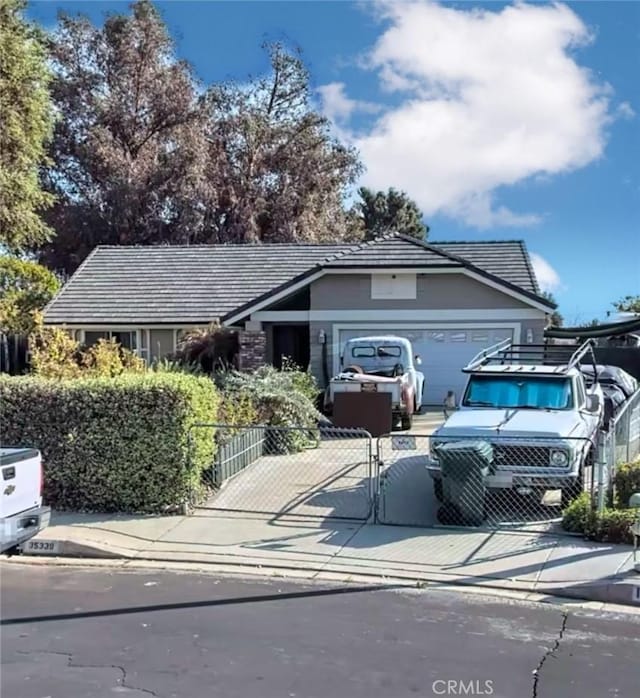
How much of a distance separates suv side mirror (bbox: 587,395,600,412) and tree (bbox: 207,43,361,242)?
2787cm

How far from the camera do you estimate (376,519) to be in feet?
30.7

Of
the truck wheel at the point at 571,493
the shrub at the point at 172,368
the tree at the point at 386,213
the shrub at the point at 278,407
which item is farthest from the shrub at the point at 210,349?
the tree at the point at 386,213

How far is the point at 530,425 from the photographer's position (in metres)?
9.73

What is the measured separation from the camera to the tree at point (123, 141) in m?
35.9

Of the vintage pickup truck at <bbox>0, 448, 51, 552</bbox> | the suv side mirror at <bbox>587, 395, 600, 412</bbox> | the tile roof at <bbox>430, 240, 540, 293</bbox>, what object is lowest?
the vintage pickup truck at <bbox>0, 448, 51, 552</bbox>

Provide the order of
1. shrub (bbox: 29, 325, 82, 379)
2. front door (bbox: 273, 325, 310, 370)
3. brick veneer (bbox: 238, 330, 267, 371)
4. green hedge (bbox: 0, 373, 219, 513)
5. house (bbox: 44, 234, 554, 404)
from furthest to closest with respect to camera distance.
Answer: front door (bbox: 273, 325, 310, 370) < house (bbox: 44, 234, 554, 404) < brick veneer (bbox: 238, 330, 267, 371) < shrub (bbox: 29, 325, 82, 379) < green hedge (bbox: 0, 373, 219, 513)

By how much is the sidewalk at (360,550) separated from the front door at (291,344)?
12109 millimetres

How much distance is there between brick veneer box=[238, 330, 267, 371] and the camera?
2000 cm

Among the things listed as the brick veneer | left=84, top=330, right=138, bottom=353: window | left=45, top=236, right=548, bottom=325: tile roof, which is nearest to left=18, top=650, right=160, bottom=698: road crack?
the brick veneer

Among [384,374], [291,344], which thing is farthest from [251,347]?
[384,374]

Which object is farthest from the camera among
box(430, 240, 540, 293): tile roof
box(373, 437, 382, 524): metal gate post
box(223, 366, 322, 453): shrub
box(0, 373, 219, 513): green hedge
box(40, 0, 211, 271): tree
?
box(40, 0, 211, 271): tree

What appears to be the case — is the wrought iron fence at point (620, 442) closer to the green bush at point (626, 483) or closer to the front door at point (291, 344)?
the green bush at point (626, 483)

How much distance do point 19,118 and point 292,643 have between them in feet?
62.8

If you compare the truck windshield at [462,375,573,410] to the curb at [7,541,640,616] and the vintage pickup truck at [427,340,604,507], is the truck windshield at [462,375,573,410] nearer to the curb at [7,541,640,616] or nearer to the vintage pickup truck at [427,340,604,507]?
the vintage pickup truck at [427,340,604,507]
